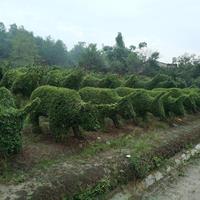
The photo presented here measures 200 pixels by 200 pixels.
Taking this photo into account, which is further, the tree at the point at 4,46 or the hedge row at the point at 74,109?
the tree at the point at 4,46

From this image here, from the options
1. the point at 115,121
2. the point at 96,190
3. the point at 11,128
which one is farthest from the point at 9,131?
the point at 115,121

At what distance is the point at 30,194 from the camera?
6.07m

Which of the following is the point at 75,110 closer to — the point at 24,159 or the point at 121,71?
the point at 24,159

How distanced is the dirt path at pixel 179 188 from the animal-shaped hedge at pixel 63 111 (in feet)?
6.96

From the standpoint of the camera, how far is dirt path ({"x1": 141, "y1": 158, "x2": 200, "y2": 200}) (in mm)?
7664

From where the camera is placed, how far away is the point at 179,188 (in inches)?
324

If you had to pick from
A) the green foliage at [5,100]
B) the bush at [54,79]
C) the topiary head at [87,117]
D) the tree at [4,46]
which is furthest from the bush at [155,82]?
the tree at [4,46]

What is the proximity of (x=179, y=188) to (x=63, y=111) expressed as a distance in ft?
10.6

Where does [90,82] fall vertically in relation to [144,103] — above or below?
above

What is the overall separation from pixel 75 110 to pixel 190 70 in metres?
35.3

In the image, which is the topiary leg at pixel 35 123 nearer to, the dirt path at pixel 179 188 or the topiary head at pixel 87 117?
the topiary head at pixel 87 117

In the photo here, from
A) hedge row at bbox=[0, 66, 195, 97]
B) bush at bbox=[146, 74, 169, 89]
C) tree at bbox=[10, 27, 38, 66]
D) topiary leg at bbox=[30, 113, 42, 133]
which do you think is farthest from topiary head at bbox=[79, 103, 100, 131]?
tree at bbox=[10, 27, 38, 66]

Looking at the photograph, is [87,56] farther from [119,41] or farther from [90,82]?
[90,82]

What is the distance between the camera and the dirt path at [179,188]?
7.66 meters
